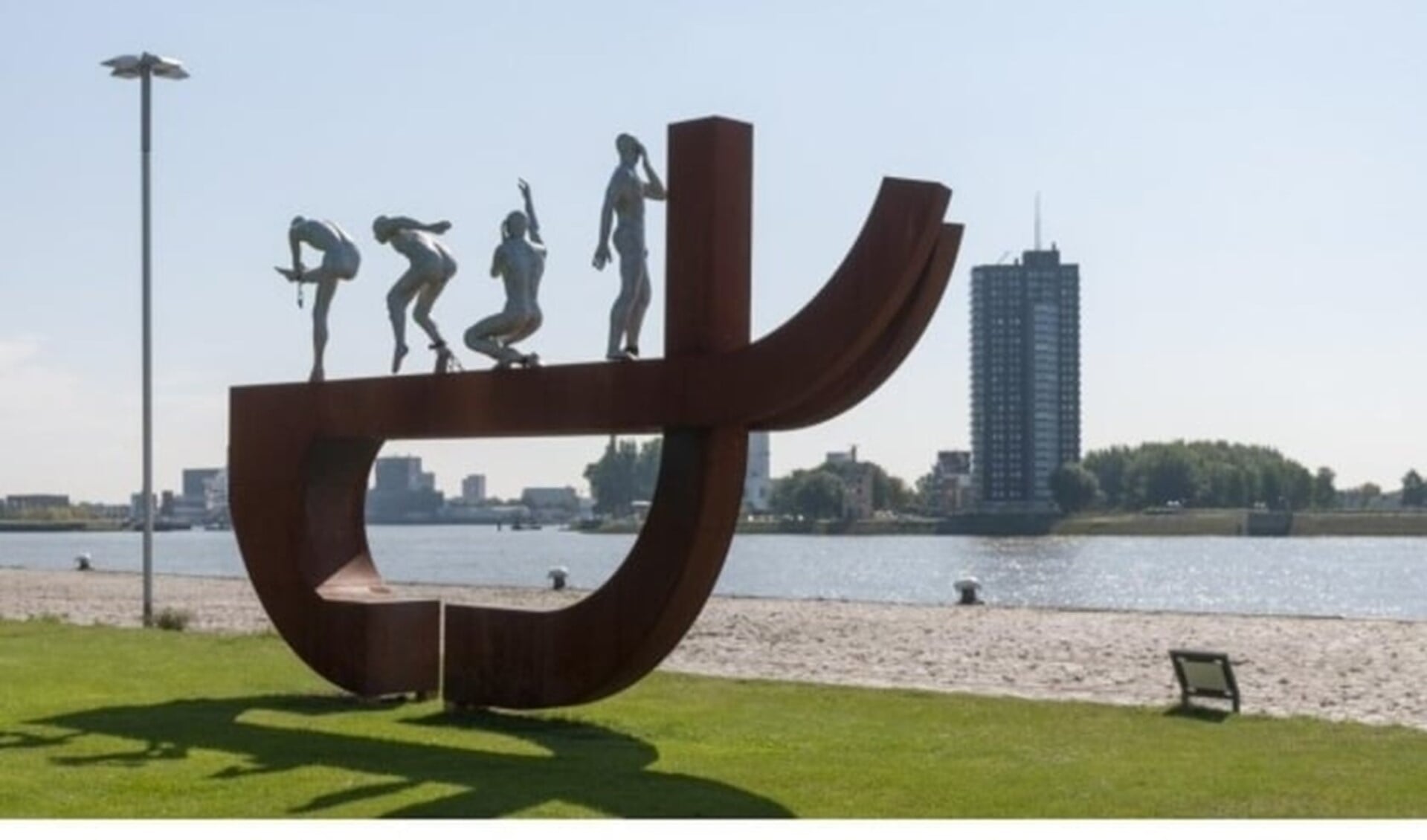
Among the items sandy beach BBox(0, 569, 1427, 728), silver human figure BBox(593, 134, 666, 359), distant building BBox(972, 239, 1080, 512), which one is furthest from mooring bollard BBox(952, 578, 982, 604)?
distant building BBox(972, 239, 1080, 512)

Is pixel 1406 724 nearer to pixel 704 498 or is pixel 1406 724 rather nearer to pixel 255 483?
pixel 704 498

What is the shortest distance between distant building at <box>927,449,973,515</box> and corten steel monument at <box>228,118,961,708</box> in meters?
116

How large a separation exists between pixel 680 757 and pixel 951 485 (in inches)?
4996

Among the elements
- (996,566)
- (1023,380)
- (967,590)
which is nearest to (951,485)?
(1023,380)

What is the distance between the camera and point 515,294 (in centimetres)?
1535

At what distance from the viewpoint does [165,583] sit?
49375 mm

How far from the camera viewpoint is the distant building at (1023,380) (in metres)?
130

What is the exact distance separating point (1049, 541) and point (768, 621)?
9438cm

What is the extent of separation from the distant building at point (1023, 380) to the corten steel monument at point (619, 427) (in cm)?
11402

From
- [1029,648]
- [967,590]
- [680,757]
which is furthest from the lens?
[967,590]

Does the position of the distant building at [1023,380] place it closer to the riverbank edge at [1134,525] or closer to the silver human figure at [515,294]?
the riverbank edge at [1134,525]

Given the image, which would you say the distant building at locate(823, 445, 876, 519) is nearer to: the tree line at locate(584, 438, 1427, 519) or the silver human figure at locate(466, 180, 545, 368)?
the tree line at locate(584, 438, 1427, 519)

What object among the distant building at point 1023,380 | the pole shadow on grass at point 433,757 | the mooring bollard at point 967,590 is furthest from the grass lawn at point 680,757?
the distant building at point 1023,380

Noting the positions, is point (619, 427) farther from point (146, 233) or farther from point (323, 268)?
point (146, 233)
